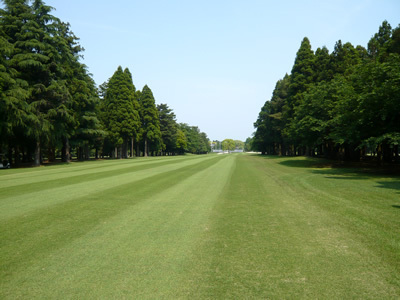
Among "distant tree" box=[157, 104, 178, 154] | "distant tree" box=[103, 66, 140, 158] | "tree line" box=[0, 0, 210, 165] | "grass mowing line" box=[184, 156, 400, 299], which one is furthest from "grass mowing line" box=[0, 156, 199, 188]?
"distant tree" box=[157, 104, 178, 154]

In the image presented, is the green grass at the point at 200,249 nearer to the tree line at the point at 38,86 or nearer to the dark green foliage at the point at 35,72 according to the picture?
the tree line at the point at 38,86

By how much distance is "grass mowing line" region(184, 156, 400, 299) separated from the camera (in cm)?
310

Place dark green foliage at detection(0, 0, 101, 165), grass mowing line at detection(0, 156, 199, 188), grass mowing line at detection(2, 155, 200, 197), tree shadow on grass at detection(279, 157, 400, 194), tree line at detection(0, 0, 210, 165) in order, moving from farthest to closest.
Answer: dark green foliage at detection(0, 0, 101, 165) < tree line at detection(0, 0, 210, 165) < grass mowing line at detection(0, 156, 199, 188) < tree shadow on grass at detection(279, 157, 400, 194) < grass mowing line at detection(2, 155, 200, 197)

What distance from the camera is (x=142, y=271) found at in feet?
11.8

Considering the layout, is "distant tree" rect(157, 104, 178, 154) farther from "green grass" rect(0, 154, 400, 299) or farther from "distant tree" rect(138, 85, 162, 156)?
"green grass" rect(0, 154, 400, 299)

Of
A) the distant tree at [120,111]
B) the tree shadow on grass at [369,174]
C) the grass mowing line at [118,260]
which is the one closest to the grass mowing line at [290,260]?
the grass mowing line at [118,260]

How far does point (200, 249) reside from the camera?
4418 mm

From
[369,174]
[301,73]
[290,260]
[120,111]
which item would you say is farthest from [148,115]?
[290,260]

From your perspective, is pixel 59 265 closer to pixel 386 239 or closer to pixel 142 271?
pixel 142 271

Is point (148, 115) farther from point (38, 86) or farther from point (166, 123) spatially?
point (38, 86)

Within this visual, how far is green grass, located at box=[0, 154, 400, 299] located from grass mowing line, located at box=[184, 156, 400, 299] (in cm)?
2

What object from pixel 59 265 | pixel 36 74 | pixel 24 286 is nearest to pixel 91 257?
pixel 59 265

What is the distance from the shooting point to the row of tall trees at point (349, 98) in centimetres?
1519

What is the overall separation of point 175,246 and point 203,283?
1382mm
